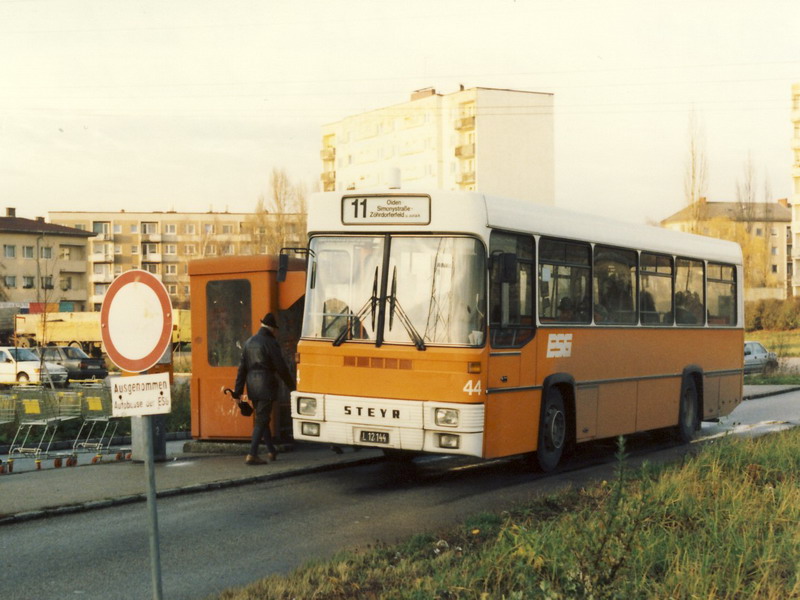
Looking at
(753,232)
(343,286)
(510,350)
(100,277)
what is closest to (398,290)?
(343,286)

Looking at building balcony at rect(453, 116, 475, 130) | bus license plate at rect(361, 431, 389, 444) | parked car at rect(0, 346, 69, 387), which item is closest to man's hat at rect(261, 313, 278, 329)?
bus license plate at rect(361, 431, 389, 444)

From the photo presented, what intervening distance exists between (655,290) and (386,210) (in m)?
5.40

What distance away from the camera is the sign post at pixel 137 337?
6.08 metres

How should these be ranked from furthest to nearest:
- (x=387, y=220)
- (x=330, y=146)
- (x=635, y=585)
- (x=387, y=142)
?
(x=330, y=146), (x=387, y=142), (x=387, y=220), (x=635, y=585)

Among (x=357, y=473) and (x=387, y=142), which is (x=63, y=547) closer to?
(x=357, y=473)

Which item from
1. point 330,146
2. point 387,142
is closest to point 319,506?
point 387,142

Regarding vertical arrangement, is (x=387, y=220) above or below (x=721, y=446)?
above

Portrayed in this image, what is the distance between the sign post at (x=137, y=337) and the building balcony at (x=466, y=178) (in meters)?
83.6

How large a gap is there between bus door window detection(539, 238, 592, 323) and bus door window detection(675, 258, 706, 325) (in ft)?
10.2

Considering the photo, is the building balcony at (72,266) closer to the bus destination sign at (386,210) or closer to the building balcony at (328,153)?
the building balcony at (328,153)

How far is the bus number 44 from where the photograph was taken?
10805mm

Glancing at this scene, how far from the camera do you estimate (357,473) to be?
42.6 ft

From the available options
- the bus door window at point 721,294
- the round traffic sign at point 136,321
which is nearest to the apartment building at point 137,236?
the bus door window at point 721,294

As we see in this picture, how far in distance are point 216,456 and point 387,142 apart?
274 feet
